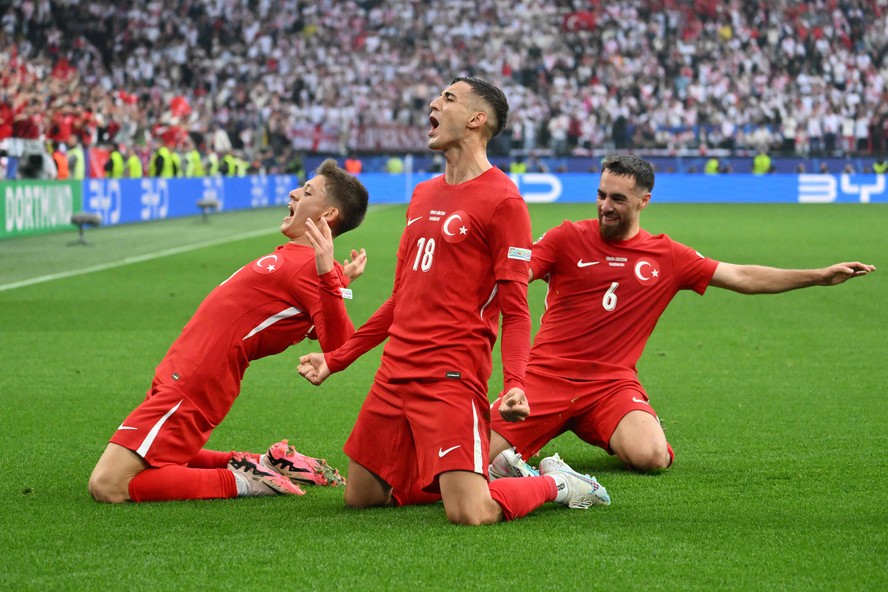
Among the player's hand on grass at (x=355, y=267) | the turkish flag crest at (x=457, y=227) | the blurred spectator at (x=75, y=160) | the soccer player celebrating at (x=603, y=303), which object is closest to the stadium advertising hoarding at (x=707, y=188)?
the blurred spectator at (x=75, y=160)

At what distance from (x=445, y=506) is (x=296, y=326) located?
1.24 meters

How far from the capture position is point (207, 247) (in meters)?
20.8

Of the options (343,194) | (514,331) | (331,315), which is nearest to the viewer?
(514,331)

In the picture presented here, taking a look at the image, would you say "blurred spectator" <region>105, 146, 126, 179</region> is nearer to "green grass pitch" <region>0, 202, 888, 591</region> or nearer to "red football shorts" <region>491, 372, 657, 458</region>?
"green grass pitch" <region>0, 202, 888, 591</region>

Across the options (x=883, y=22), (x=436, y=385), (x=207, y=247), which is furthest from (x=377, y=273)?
(x=883, y=22)

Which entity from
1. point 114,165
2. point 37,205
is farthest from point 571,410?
point 114,165

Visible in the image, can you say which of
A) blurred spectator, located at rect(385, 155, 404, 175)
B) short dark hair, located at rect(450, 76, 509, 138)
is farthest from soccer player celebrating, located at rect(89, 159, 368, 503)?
blurred spectator, located at rect(385, 155, 404, 175)

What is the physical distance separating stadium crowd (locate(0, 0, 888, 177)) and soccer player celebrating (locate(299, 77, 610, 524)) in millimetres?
32203

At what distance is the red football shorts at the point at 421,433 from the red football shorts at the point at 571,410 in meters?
1.14

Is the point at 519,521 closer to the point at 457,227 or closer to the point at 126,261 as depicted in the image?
the point at 457,227

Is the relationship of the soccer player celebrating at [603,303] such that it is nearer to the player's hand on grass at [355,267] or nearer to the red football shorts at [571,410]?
the red football shorts at [571,410]

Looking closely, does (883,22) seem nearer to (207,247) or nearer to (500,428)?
(207,247)

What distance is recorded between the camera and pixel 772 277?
6.29 meters

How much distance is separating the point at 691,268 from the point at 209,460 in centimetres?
259
